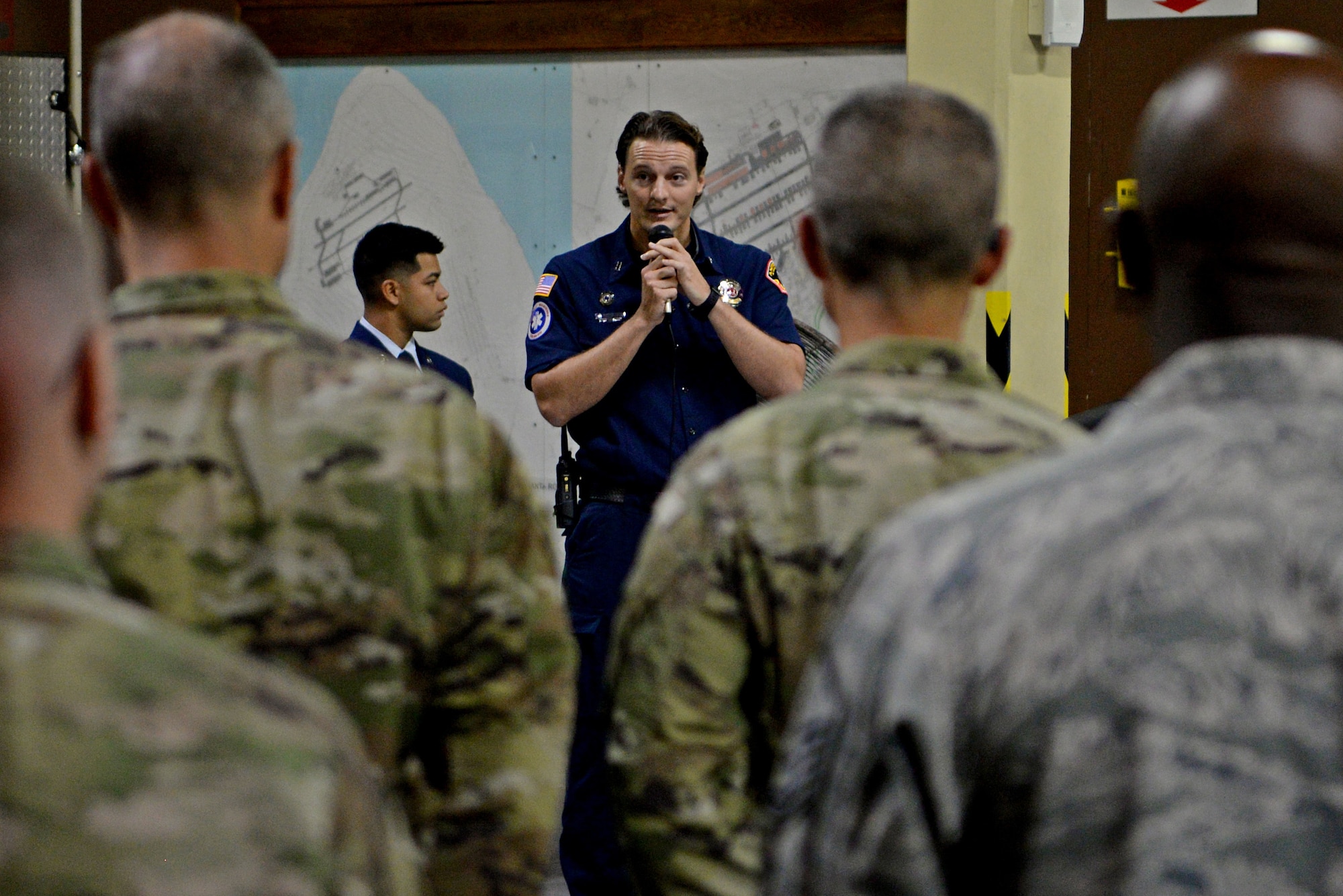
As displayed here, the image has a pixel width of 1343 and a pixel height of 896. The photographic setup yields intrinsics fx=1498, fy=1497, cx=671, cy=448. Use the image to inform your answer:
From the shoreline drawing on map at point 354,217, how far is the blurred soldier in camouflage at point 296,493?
3.81m

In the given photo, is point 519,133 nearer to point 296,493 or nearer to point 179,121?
point 179,121

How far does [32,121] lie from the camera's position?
4445 mm

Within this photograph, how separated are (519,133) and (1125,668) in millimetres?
4552

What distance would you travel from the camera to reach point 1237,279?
2.84ft

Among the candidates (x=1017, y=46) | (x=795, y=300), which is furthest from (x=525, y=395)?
(x=1017, y=46)

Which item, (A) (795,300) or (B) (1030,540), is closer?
(B) (1030,540)

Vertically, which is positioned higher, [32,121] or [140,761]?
[32,121]

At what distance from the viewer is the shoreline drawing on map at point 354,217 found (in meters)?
5.17

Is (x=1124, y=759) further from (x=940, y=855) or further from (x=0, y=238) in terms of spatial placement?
(x=0, y=238)

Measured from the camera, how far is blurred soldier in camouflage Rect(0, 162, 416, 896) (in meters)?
0.63

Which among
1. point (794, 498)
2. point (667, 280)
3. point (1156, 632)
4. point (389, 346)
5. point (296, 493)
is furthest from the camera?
point (389, 346)

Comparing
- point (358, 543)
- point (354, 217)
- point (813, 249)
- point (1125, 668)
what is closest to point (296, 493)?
point (358, 543)

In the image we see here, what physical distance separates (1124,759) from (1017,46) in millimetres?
4306

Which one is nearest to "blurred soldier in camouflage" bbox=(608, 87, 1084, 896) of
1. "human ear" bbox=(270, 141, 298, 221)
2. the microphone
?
"human ear" bbox=(270, 141, 298, 221)
